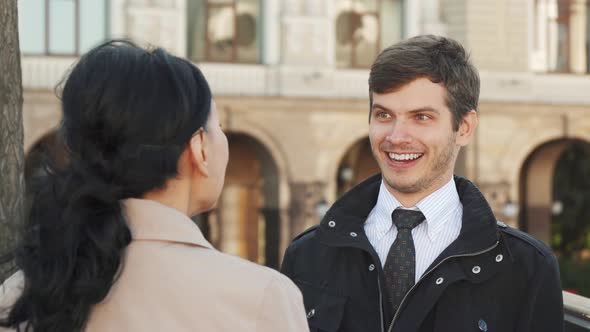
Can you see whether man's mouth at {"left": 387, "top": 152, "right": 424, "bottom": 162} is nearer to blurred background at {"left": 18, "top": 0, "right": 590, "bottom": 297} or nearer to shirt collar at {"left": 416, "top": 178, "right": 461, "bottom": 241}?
shirt collar at {"left": 416, "top": 178, "right": 461, "bottom": 241}

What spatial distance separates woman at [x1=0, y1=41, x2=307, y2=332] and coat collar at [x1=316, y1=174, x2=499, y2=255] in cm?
102

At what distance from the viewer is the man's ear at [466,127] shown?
296 cm

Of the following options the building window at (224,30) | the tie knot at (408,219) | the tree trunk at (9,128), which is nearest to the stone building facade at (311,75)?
the building window at (224,30)

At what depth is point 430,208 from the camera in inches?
113

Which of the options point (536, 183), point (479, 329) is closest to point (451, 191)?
point (479, 329)

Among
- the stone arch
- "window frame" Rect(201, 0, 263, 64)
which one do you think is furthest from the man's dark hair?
the stone arch

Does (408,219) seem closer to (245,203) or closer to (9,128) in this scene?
(9,128)

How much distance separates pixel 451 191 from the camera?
2922 millimetres

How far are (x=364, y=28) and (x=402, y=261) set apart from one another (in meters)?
17.5

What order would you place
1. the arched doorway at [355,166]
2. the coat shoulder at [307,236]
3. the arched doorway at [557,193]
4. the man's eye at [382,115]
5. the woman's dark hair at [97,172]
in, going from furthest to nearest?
the arched doorway at [557,193] → the arched doorway at [355,166] → the coat shoulder at [307,236] → the man's eye at [382,115] → the woman's dark hair at [97,172]

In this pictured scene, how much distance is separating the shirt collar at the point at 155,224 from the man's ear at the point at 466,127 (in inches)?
52.1

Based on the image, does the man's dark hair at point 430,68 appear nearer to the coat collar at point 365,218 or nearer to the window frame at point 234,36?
the coat collar at point 365,218

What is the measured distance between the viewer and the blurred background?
18.0 m

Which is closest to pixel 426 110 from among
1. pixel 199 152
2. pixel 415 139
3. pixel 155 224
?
pixel 415 139
